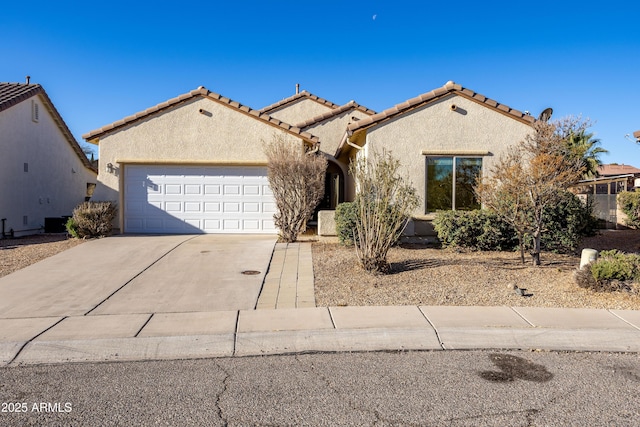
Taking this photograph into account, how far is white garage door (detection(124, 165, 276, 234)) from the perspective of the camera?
14492 millimetres

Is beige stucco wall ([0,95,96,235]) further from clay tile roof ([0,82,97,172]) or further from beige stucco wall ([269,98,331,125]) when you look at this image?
beige stucco wall ([269,98,331,125])

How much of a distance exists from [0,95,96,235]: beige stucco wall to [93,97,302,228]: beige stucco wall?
123 inches

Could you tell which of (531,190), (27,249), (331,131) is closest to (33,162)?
(27,249)

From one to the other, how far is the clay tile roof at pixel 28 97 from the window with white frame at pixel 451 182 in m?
12.7

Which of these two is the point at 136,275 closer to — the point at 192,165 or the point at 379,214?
the point at 379,214

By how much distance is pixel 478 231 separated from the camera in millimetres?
10781

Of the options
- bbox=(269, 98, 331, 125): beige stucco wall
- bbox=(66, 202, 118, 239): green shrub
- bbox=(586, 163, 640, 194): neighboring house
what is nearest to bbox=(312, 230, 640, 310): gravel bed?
bbox=(66, 202, 118, 239): green shrub

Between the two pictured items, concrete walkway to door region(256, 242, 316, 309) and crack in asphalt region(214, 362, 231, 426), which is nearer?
crack in asphalt region(214, 362, 231, 426)

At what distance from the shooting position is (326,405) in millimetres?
3787

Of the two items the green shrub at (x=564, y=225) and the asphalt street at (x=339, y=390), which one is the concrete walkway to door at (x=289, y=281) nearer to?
the asphalt street at (x=339, y=390)

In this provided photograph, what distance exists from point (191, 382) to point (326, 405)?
128 cm

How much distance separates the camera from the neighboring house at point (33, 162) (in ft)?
48.6

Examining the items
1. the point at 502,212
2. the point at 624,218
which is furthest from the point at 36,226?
the point at 624,218

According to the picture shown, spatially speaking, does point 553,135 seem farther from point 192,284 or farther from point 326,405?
point 326,405
